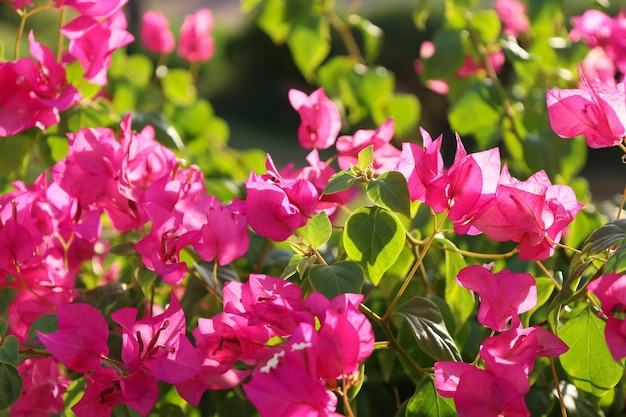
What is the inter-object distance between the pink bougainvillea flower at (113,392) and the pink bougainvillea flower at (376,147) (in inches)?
10.1

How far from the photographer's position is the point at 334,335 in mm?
485

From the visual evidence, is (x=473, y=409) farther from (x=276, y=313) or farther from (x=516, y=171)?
(x=516, y=171)

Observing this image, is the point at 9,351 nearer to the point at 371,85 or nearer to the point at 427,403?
the point at 427,403

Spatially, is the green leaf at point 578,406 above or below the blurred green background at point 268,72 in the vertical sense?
above

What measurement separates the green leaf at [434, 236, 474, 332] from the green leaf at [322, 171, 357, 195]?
5.8 inches

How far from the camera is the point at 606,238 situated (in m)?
0.55

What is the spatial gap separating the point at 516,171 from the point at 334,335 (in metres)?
0.67

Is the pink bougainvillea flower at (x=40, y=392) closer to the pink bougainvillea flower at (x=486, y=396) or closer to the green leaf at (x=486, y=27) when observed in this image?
the pink bougainvillea flower at (x=486, y=396)

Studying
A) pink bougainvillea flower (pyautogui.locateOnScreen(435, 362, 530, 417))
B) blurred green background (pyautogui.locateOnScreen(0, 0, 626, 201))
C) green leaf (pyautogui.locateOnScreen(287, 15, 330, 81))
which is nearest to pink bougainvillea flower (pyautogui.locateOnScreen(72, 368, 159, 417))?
pink bougainvillea flower (pyautogui.locateOnScreen(435, 362, 530, 417))

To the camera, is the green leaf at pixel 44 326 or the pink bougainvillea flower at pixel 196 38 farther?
the pink bougainvillea flower at pixel 196 38

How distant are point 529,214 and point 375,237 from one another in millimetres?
109

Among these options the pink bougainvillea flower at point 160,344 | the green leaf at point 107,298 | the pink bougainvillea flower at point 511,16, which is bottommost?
the pink bougainvillea flower at point 511,16

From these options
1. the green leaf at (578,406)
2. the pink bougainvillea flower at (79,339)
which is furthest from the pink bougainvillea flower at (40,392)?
the green leaf at (578,406)

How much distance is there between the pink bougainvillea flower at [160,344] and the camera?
1.80ft
